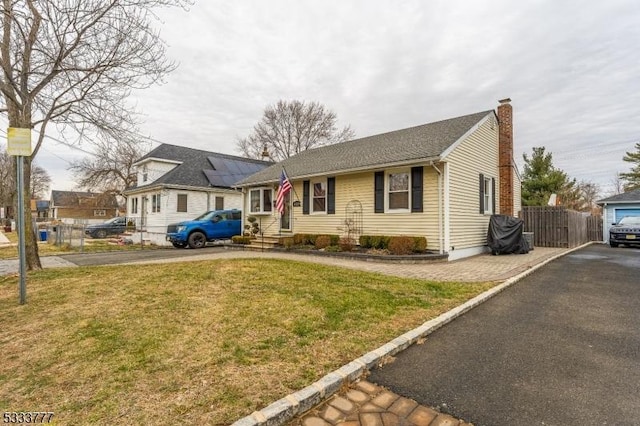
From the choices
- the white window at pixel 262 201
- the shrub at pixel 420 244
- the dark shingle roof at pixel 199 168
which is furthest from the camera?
the dark shingle roof at pixel 199 168

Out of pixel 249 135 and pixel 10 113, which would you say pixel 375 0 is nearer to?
pixel 10 113

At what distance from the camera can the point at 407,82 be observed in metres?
16.1

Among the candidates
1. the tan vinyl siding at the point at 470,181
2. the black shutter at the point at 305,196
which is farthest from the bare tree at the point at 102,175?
the tan vinyl siding at the point at 470,181

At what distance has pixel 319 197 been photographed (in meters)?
13.5

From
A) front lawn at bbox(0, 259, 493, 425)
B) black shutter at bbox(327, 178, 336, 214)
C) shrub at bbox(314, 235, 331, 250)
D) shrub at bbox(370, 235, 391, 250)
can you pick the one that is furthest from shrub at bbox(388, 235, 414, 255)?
front lawn at bbox(0, 259, 493, 425)

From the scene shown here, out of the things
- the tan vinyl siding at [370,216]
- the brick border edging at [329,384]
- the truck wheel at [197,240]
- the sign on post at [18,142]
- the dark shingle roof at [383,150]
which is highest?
the dark shingle roof at [383,150]

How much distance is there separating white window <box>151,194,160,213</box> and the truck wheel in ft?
17.0

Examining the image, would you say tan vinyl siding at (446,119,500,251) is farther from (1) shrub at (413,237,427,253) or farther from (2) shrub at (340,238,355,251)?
(2) shrub at (340,238,355,251)

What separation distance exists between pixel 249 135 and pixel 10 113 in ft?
91.0

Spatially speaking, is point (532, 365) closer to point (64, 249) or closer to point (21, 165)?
point (21, 165)

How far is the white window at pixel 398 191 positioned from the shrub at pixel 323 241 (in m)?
2.77

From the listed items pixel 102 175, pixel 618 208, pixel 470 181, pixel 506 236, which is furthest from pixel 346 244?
pixel 102 175

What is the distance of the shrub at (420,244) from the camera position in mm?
10023

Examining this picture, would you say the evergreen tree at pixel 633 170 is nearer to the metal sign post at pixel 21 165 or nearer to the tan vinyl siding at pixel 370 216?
the tan vinyl siding at pixel 370 216
